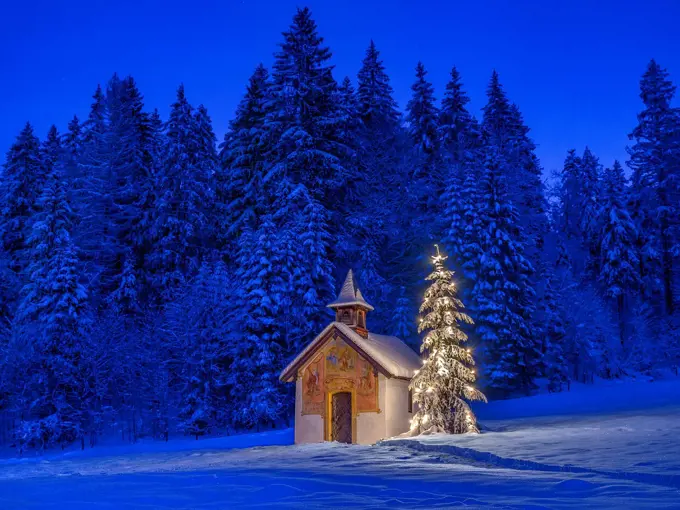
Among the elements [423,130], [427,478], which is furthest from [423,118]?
[427,478]

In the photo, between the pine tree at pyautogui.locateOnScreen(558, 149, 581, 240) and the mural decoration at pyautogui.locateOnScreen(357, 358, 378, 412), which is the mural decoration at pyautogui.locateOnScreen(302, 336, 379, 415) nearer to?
the mural decoration at pyautogui.locateOnScreen(357, 358, 378, 412)

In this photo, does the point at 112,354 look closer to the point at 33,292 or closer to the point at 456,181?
the point at 33,292

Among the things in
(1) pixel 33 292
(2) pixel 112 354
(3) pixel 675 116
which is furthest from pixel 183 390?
(3) pixel 675 116

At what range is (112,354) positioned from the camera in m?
39.7

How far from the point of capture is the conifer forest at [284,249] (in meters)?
36.4

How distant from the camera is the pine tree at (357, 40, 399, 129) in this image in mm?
50375

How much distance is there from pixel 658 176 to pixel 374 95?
22858 mm

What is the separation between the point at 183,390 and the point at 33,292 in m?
10.2

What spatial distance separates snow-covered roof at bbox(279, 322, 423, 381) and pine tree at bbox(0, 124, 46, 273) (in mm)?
28100

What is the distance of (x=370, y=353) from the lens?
82.3 ft

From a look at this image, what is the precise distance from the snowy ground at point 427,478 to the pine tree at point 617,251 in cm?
2927

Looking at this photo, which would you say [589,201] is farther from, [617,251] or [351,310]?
[351,310]

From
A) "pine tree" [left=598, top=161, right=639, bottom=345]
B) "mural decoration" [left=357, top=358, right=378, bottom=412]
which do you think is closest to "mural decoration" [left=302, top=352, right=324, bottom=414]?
"mural decoration" [left=357, top=358, right=378, bottom=412]

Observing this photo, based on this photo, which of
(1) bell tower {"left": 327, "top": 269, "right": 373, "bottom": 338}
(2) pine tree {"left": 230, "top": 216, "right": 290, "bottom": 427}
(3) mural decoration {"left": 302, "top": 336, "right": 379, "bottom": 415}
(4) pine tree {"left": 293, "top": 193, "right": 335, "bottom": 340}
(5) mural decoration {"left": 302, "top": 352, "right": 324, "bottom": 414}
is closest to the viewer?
(3) mural decoration {"left": 302, "top": 336, "right": 379, "bottom": 415}
